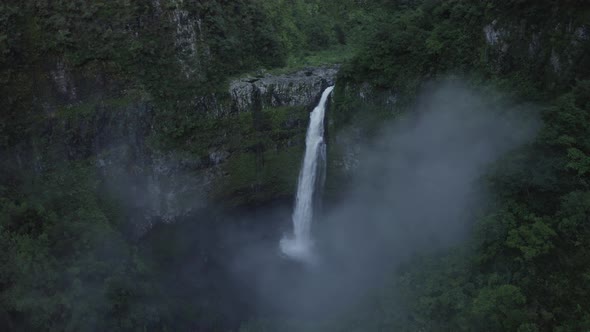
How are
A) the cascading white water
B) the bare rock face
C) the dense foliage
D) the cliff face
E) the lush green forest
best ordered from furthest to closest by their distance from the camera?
the cascading white water, the bare rock face, the cliff face, the lush green forest, the dense foliage

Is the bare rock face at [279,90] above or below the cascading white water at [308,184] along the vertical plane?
above

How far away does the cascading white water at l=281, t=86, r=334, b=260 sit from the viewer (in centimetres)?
1762

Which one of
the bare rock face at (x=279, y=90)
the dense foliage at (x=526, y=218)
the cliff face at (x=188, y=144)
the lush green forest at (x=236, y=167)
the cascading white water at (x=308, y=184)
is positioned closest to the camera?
the dense foliage at (x=526, y=218)

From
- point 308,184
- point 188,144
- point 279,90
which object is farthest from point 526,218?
point 188,144

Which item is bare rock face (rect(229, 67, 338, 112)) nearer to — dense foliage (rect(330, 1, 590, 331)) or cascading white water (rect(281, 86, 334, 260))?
cascading white water (rect(281, 86, 334, 260))

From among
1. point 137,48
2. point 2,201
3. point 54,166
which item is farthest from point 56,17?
point 2,201

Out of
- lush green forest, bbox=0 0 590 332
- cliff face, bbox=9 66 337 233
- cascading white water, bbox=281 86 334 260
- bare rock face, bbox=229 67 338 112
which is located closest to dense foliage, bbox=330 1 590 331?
lush green forest, bbox=0 0 590 332

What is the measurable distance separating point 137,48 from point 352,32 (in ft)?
37.2

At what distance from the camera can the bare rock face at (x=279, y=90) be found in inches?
675

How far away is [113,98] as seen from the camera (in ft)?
50.9

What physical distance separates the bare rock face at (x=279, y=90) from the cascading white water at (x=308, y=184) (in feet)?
1.62

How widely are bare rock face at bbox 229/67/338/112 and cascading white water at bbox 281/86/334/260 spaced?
19.4 inches

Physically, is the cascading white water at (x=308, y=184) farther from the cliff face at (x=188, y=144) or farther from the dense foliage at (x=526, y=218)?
the dense foliage at (x=526, y=218)

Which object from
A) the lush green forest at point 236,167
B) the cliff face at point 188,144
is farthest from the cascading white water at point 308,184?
the lush green forest at point 236,167
